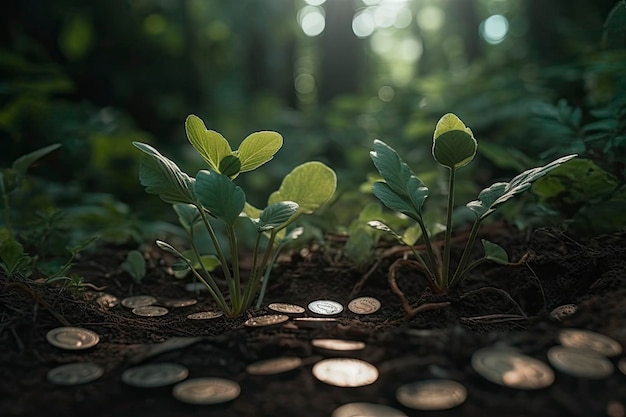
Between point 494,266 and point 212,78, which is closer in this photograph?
point 494,266

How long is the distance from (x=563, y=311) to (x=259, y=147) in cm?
77

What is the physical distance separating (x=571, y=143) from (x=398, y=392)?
3.93 feet

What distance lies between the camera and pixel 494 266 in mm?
1518

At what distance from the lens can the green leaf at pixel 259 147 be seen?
118 cm

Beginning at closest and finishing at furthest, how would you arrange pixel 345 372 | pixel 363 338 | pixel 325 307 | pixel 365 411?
pixel 365 411
pixel 345 372
pixel 363 338
pixel 325 307

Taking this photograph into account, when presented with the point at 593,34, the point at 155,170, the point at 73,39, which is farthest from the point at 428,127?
the point at 73,39

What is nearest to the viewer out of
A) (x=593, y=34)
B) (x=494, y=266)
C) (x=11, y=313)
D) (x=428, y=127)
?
(x=11, y=313)

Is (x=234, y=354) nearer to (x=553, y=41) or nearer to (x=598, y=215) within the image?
(x=598, y=215)

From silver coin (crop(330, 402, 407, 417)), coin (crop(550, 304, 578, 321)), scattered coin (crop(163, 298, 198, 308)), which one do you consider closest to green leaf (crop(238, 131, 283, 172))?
scattered coin (crop(163, 298, 198, 308))

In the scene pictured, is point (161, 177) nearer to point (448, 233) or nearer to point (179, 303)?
point (179, 303)

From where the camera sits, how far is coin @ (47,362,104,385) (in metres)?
0.86

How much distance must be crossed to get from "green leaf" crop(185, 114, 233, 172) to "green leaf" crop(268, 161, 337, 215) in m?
0.20

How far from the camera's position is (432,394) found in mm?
755

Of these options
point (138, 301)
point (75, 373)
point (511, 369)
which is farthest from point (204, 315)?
point (511, 369)
